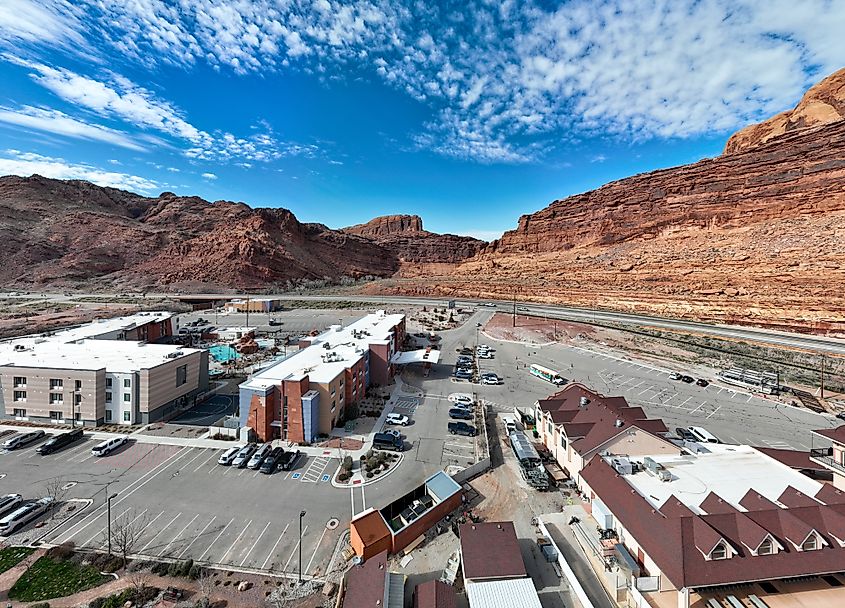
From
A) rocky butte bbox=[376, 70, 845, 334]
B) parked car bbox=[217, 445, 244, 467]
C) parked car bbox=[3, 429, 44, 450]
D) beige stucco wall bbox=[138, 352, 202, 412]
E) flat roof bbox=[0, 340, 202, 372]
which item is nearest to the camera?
parked car bbox=[217, 445, 244, 467]

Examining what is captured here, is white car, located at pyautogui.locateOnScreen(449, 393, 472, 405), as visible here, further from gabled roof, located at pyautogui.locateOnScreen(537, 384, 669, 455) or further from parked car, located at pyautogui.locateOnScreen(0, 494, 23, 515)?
parked car, located at pyautogui.locateOnScreen(0, 494, 23, 515)

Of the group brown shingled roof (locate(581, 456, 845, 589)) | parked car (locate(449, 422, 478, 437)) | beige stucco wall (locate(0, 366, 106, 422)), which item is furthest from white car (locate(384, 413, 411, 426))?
beige stucco wall (locate(0, 366, 106, 422))

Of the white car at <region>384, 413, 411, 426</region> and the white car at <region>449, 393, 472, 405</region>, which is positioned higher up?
the white car at <region>449, 393, 472, 405</region>

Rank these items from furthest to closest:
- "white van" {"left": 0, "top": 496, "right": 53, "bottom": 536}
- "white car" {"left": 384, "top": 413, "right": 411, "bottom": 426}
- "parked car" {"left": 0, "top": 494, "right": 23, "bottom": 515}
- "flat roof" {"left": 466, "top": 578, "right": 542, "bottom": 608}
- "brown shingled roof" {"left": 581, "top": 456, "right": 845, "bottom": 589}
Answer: "white car" {"left": 384, "top": 413, "right": 411, "bottom": 426} → "parked car" {"left": 0, "top": 494, "right": 23, "bottom": 515} → "white van" {"left": 0, "top": 496, "right": 53, "bottom": 536} → "flat roof" {"left": 466, "top": 578, "right": 542, "bottom": 608} → "brown shingled roof" {"left": 581, "top": 456, "right": 845, "bottom": 589}

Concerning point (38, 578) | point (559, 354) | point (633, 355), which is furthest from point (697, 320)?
point (38, 578)

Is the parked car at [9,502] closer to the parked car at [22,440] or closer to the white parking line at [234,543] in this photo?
the parked car at [22,440]

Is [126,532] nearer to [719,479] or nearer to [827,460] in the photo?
[719,479]

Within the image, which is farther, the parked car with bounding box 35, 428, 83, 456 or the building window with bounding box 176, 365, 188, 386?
the building window with bounding box 176, 365, 188, 386
